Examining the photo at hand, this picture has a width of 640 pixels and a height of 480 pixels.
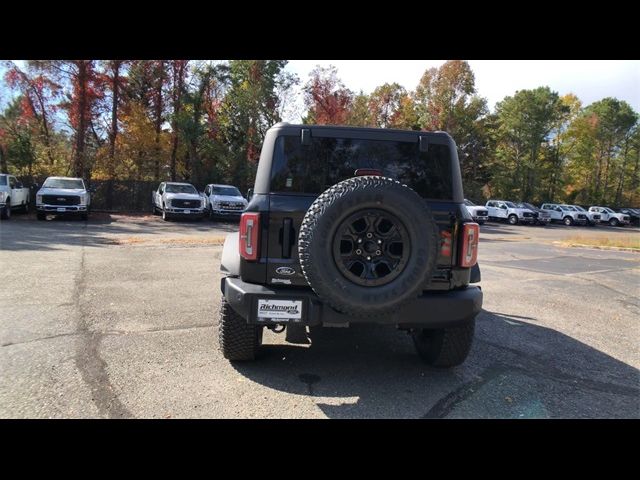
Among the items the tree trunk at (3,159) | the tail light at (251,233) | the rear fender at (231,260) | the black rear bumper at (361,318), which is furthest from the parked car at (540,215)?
the tree trunk at (3,159)

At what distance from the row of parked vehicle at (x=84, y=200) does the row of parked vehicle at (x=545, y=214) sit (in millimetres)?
16801

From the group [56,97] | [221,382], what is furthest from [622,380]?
[56,97]

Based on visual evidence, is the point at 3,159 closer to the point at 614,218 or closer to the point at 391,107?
the point at 391,107

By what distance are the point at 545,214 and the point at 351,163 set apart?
118 ft

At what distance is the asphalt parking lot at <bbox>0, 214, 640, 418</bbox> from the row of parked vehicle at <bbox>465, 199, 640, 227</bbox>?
83.4ft

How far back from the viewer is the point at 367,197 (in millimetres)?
3121

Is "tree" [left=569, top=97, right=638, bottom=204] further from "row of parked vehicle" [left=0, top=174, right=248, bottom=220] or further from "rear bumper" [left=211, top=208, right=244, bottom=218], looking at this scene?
"row of parked vehicle" [left=0, top=174, right=248, bottom=220]

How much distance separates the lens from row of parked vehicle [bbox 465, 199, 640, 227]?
34188 millimetres

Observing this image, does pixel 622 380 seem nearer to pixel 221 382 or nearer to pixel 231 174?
pixel 221 382

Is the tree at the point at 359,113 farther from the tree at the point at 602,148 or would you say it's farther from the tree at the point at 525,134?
the tree at the point at 602,148

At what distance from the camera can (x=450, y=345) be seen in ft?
13.0

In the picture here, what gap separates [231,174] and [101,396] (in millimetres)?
27382

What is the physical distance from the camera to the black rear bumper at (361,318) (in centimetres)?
328

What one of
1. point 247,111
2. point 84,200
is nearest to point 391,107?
point 247,111
